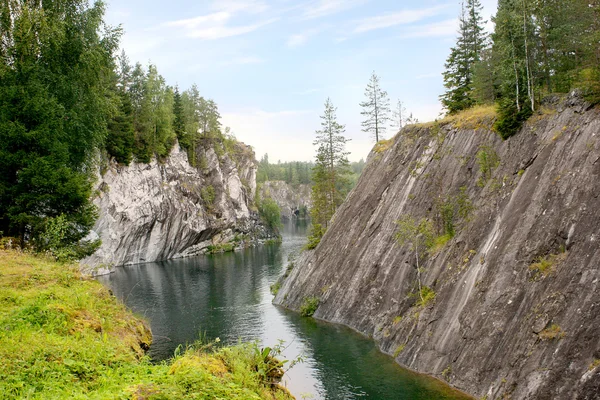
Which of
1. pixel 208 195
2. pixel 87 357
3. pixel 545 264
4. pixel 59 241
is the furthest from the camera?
pixel 208 195

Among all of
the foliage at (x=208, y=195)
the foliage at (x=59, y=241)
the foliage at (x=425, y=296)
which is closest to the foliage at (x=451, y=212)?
the foliage at (x=425, y=296)

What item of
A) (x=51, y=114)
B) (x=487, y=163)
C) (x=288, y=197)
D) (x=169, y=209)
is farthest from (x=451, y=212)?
(x=288, y=197)

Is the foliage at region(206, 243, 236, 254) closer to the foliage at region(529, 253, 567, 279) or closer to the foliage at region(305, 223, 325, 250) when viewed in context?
the foliage at region(305, 223, 325, 250)

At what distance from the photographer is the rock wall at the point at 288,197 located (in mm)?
183025

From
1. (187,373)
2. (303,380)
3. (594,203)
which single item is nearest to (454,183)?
(594,203)

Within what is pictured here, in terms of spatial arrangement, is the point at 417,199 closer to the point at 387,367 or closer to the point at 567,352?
the point at 387,367

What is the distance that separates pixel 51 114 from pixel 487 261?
2130cm

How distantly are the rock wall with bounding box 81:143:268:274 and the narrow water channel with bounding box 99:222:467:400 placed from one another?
513 cm

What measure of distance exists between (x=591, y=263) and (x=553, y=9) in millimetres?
20592

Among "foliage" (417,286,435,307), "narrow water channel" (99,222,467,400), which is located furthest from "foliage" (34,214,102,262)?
"foliage" (417,286,435,307)

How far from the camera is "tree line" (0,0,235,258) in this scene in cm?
1917

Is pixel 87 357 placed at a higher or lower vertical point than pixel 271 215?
lower

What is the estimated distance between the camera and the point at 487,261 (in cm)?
2200

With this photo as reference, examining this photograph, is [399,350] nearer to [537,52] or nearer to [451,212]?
[451,212]
